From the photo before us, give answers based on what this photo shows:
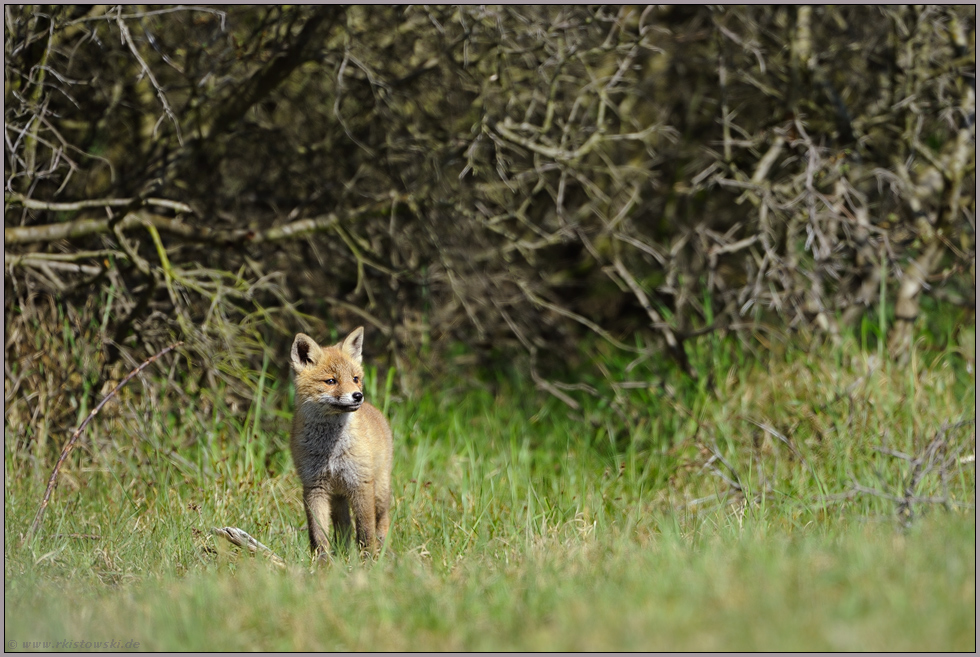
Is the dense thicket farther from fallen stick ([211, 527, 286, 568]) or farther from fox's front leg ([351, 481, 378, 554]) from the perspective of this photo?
fox's front leg ([351, 481, 378, 554])

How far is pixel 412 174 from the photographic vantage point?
8227mm

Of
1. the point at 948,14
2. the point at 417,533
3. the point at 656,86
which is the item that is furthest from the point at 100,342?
the point at 948,14

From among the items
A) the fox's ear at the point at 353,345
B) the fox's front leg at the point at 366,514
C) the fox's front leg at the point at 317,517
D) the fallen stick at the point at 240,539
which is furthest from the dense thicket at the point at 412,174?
the fox's front leg at the point at 366,514

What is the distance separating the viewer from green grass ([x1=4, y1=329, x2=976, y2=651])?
3.25m

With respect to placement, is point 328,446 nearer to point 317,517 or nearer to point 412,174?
point 317,517

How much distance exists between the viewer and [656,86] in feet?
34.2

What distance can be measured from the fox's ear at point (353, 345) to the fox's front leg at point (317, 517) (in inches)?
29.3

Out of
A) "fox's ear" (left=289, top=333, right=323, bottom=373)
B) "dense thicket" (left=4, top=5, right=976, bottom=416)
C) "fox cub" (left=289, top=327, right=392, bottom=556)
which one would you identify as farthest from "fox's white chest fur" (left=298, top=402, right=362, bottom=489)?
"dense thicket" (left=4, top=5, right=976, bottom=416)

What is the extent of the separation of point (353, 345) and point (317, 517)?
3.14 feet

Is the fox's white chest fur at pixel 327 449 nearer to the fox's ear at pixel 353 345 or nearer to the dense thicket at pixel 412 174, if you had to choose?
the fox's ear at pixel 353 345

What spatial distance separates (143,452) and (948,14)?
24.2ft

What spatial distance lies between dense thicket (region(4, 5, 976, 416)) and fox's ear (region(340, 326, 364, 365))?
67.2 inches

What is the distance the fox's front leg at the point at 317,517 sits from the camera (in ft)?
15.8

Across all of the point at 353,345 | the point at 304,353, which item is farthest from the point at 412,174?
the point at 304,353
